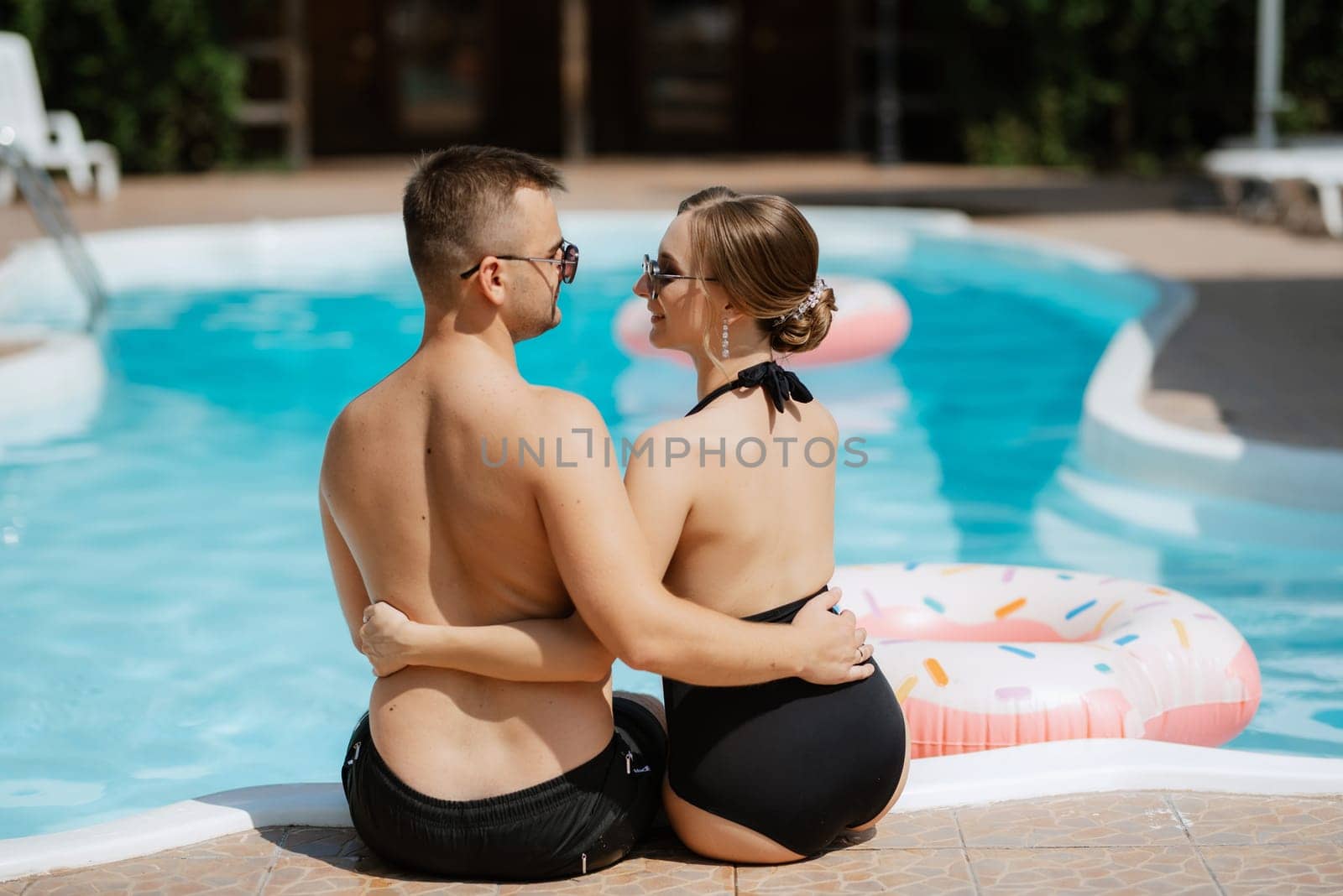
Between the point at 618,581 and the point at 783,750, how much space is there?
41 centimetres

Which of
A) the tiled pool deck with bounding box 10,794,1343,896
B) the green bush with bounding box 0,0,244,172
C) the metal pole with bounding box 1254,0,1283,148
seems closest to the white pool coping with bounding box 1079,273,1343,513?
the tiled pool deck with bounding box 10,794,1343,896

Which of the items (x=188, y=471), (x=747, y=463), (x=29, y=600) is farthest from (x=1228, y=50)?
(x=747, y=463)

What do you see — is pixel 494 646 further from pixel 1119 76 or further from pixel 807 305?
pixel 1119 76

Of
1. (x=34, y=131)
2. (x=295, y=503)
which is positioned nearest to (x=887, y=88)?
(x=34, y=131)

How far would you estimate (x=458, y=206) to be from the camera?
7.06 ft

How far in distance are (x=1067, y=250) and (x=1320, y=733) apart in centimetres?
689

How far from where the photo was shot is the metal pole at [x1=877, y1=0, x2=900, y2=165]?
17391 millimetres

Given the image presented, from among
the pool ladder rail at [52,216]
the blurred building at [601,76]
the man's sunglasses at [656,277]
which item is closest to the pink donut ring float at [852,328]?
the pool ladder rail at [52,216]

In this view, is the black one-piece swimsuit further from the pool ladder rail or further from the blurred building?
the blurred building

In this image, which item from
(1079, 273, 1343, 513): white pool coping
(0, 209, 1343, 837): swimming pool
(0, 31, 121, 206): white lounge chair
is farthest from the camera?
(0, 31, 121, 206): white lounge chair

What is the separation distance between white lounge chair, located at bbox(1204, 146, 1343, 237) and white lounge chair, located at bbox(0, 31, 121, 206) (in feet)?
30.2

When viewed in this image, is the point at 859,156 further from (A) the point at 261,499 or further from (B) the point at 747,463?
(B) the point at 747,463

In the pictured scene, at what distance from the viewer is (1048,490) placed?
6141 mm

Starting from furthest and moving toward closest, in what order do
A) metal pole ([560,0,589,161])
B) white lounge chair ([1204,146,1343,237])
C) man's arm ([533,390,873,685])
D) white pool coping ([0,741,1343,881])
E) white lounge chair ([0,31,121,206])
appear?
metal pole ([560,0,589,161]), white lounge chair ([0,31,121,206]), white lounge chair ([1204,146,1343,237]), white pool coping ([0,741,1343,881]), man's arm ([533,390,873,685])
